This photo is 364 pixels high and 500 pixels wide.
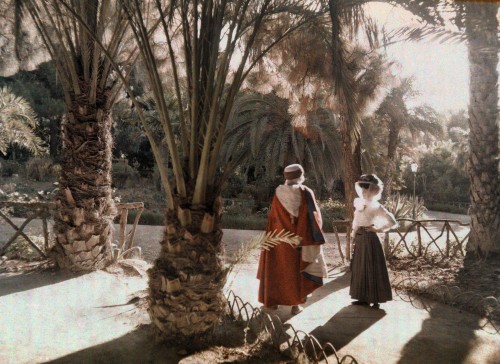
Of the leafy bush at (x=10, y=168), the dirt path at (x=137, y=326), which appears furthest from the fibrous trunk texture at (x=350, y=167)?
the leafy bush at (x=10, y=168)

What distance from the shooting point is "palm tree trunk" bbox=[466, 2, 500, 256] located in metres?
7.14

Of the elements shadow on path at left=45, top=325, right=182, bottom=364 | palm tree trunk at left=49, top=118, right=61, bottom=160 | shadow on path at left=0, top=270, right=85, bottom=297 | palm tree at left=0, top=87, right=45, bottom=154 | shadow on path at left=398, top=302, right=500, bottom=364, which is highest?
palm tree trunk at left=49, top=118, right=61, bottom=160

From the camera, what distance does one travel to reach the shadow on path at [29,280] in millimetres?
4965

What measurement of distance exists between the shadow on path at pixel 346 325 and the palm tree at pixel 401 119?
14.7 metres

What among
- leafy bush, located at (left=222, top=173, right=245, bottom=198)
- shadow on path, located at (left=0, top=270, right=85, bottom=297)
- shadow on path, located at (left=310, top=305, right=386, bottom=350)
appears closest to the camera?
shadow on path, located at (left=310, top=305, right=386, bottom=350)

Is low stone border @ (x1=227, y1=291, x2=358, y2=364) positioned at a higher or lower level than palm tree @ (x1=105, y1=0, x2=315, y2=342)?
lower

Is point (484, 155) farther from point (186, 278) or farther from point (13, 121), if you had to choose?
point (13, 121)

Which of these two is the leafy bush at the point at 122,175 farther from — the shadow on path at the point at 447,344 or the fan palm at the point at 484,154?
the shadow on path at the point at 447,344

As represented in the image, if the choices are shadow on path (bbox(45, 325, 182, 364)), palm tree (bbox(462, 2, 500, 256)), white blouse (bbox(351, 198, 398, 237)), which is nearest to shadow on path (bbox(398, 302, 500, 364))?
white blouse (bbox(351, 198, 398, 237))

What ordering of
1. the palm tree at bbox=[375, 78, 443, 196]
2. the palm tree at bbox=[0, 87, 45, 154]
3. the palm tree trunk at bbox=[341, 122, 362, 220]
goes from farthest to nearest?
the palm tree at bbox=[375, 78, 443, 196]
the palm tree at bbox=[0, 87, 45, 154]
the palm tree trunk at bbox=[341, 122, 362, 220]

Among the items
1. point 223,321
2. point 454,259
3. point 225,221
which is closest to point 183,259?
point 223,321

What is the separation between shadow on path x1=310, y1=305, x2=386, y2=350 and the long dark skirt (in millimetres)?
153

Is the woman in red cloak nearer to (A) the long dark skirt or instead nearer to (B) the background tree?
(A) the long dark skirt

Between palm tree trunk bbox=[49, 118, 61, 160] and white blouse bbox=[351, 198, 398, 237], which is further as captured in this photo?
palm tree trunk bbox=[49, 118, 61, 160]
